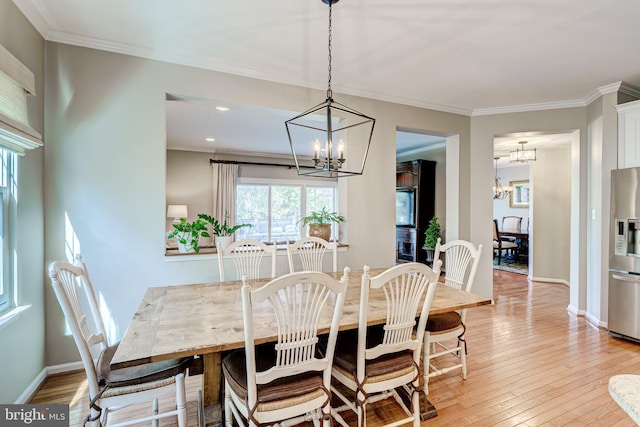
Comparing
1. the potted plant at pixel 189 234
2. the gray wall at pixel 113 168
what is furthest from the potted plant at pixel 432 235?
the potted plant at pixel 189 234

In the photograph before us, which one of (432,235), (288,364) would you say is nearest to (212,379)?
(288,364)

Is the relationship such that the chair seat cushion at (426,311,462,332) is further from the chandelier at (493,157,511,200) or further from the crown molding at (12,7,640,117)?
the chandelier at (493,157,511,200)

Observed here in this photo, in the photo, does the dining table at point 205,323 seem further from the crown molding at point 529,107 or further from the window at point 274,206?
the window at point 274,206

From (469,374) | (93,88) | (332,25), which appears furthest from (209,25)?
(469,374)

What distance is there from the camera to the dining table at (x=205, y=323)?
138 centimetres

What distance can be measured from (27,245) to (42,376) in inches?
40.9

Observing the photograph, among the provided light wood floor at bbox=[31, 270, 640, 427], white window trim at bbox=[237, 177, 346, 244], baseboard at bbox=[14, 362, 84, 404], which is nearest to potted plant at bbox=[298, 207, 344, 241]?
light wood floor at bbox=[31, 270, 640, 427]

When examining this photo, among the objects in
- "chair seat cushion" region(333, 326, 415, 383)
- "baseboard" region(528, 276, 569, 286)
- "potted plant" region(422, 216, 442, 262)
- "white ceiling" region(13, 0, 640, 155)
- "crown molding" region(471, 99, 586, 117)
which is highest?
"white ceiling" region(13, 0, 640, 155)

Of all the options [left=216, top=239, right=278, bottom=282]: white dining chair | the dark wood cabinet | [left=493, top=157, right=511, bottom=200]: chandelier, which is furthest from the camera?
[left=493, top=157, right=511, bottom=200]: chandelier

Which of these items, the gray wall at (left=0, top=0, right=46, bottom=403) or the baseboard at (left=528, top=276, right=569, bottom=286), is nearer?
the gray wall at (left=0, top=0, right=46, bottom=403)

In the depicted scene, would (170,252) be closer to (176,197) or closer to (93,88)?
(93,88)

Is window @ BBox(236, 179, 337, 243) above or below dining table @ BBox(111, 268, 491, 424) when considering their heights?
above

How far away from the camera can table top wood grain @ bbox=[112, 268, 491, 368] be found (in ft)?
4.52

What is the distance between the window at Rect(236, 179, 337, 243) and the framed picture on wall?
518 centimetres
